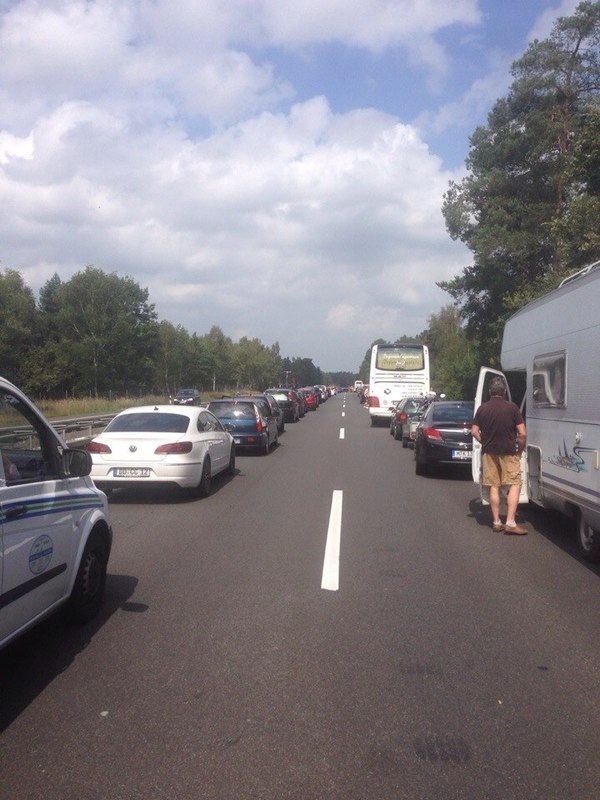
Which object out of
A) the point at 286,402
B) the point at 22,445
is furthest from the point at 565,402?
the point at 286,402

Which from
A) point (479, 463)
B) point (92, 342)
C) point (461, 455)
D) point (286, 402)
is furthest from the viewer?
point (92, 342)

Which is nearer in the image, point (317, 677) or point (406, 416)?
point (317, 677)

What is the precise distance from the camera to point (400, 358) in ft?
107

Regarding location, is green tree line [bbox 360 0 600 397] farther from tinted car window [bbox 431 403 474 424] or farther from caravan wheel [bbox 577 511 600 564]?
caravan wheel [bbox 577 511 600 564]

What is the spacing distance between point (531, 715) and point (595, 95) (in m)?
31.2

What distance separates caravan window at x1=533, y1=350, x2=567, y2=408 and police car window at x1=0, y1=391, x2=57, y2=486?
537 centimetres

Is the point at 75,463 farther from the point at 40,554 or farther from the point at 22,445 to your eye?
the point at 40,554

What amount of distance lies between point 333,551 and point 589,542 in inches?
104

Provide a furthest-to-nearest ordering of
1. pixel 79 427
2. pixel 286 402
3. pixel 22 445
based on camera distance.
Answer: pixel 286 402 → pixel 79 427 → pixel 22 445

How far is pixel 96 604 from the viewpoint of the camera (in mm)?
5836

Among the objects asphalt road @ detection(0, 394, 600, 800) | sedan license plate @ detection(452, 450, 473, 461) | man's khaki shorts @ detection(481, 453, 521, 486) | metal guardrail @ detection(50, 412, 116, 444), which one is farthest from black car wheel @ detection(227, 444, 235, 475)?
man's khaki shorts @ detection(481, 453, 521, 486)

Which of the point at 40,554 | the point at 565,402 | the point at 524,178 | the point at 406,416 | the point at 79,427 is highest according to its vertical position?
the point at 524,178

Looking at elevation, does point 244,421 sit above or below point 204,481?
above

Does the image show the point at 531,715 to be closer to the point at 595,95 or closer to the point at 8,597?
the point at 8,597
